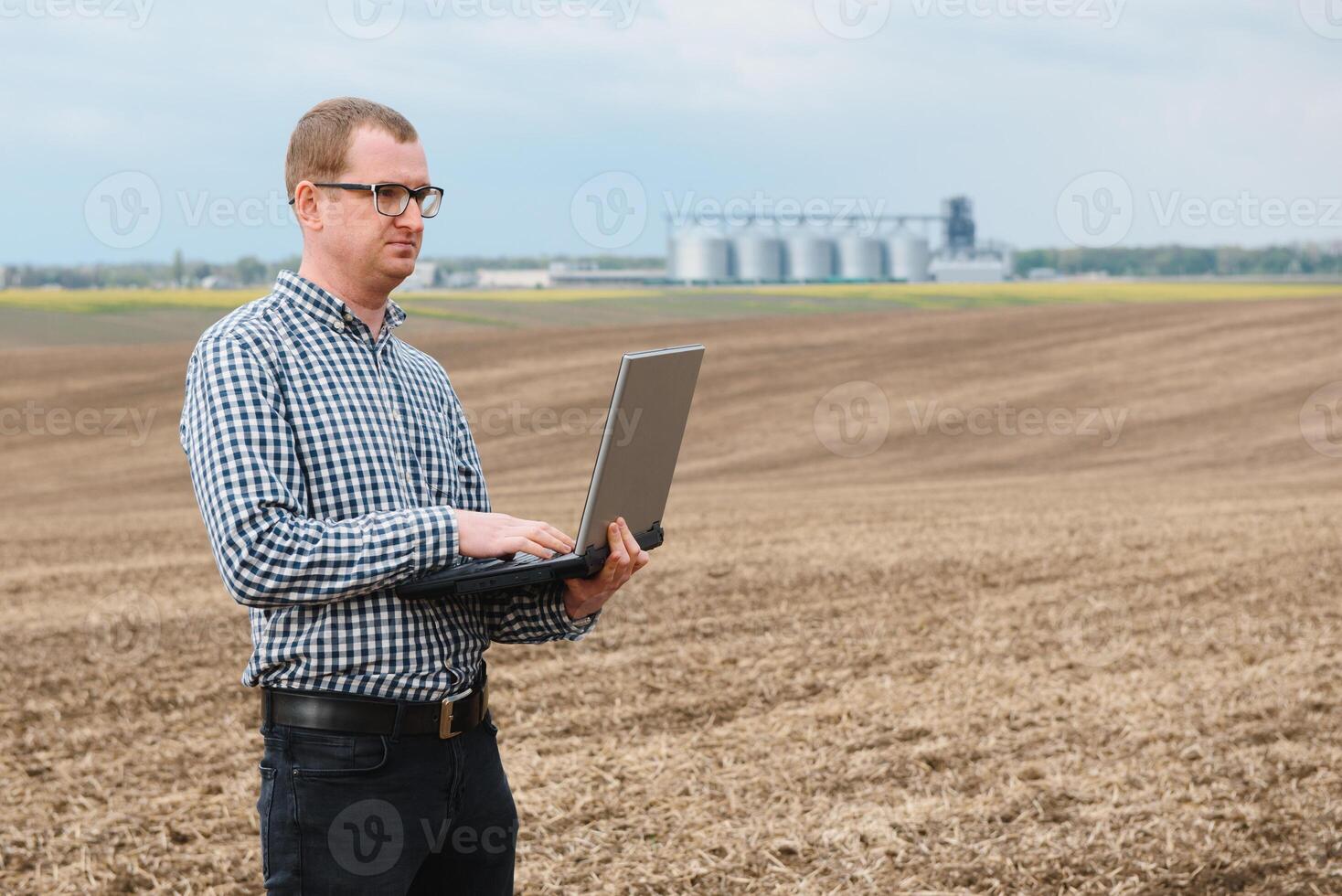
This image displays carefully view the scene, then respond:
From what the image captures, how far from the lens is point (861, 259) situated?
71500 millimetres

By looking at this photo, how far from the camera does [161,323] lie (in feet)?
129

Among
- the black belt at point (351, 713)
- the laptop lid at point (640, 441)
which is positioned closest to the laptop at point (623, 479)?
the laptop lid at point (640, 441)

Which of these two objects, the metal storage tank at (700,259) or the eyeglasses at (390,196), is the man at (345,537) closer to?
the eyeglasses at (390,196)

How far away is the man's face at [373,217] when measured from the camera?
2.62 m

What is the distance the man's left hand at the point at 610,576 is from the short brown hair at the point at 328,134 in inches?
34.7

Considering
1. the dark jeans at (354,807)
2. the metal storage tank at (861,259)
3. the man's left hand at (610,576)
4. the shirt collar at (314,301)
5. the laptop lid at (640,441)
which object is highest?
the metal storage tank at (861,259)

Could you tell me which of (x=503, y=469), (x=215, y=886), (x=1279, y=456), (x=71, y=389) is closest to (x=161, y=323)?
(x=71, y=389)

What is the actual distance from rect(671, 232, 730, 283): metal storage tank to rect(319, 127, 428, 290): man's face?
67515 millimetres

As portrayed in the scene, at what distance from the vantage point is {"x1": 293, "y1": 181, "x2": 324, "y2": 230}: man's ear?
2643 mm

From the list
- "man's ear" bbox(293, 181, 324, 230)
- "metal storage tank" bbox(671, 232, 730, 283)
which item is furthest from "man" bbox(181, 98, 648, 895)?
"metal storage tank" bbox(671, 232, 730, 283)

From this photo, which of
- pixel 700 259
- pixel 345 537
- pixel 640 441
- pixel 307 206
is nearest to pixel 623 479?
pixel 640 441

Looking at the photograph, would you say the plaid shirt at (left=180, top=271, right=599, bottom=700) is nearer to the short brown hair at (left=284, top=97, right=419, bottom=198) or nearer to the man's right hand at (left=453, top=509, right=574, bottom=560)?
the man's right hand at (left=453, top=509, right=574, bottom=560)

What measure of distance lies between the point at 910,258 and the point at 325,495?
7043 cm

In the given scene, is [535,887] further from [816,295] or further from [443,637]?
[816,295]
